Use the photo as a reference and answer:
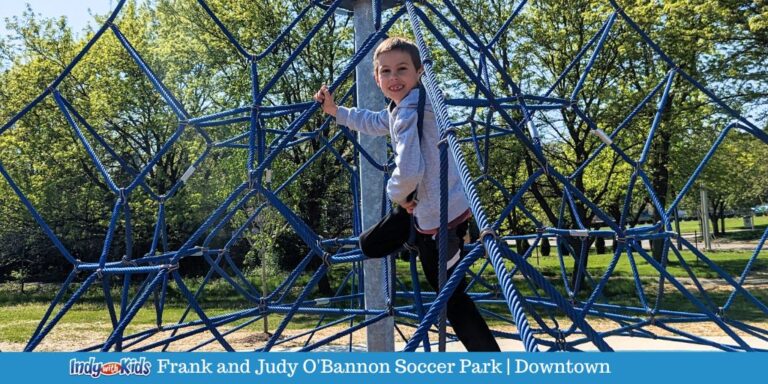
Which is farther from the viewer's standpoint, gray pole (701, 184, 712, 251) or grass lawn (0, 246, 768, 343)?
gray pole (701, 184, 712, 251)

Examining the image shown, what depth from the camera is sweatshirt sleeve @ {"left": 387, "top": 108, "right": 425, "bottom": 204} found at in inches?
92.0

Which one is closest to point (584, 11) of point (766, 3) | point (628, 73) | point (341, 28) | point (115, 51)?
point (628, 73)

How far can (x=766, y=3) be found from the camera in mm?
11375

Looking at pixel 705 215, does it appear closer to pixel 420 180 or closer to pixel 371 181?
pixel 371 181

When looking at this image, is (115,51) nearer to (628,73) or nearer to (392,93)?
(628,73)

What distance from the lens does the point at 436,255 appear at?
8.74ft

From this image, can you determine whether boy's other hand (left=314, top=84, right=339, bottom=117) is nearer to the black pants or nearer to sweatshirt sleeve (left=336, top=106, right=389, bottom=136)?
sweatshirt sleeve (left=336, top=106, right=389, bottom=136)

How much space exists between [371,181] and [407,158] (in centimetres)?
189

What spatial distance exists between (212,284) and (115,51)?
697 cm

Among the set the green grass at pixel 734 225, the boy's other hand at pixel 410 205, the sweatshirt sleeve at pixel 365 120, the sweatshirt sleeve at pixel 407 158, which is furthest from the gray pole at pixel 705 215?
the green grass at pixel 734 225

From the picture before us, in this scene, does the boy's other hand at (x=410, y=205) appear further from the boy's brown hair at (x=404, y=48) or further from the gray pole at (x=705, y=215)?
the gray pole at (x=705, y=215)

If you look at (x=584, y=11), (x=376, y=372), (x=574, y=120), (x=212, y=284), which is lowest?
(x=212, y=284)

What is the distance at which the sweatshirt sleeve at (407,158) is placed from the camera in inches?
92.0

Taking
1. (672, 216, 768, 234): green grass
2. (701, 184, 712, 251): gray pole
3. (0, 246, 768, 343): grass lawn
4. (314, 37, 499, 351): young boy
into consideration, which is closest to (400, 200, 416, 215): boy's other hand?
(314, 37, 499, 351): young boy
